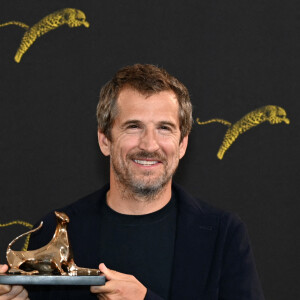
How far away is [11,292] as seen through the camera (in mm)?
1589

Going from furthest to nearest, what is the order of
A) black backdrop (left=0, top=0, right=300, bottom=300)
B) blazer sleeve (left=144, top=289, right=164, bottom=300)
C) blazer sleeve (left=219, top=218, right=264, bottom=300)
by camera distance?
1. black backdrop (left=0, top=0, right=300, bottom=300)
2. blazer sleeve (left=219, top=218, right=264, bottom=300)
3. blazer sleeve (left=144, top=289, right=164, bottom=300)

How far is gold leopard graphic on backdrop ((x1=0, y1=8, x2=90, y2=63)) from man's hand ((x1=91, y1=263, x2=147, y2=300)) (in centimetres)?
114

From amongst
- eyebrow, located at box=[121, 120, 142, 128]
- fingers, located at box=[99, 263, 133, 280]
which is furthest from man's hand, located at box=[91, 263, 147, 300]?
eyebrow, located at box=[121, 120, 142, 128]

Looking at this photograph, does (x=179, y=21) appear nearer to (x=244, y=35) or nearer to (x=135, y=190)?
(x=244, y=35)

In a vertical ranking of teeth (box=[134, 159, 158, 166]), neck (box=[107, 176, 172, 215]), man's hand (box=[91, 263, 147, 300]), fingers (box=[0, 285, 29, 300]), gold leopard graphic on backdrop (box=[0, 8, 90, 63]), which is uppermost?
gold leopard graphic on backdrop (box=[0, 8, 90, 63])

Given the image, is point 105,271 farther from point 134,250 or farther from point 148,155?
point 148,155

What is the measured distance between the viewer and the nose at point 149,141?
1725 millimetres

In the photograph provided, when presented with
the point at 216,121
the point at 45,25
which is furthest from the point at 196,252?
the point at 45,25

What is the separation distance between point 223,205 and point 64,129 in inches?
26.5

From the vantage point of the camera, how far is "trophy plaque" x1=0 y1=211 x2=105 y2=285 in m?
A: 1.49

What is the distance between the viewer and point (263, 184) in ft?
7.65

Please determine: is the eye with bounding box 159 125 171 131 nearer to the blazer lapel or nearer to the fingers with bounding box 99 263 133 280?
the blazer lapel

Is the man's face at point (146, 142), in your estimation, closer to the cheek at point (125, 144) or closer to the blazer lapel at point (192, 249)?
the cheek at point (125, 144)

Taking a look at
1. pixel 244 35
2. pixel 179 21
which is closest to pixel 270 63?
pixel 244 35
